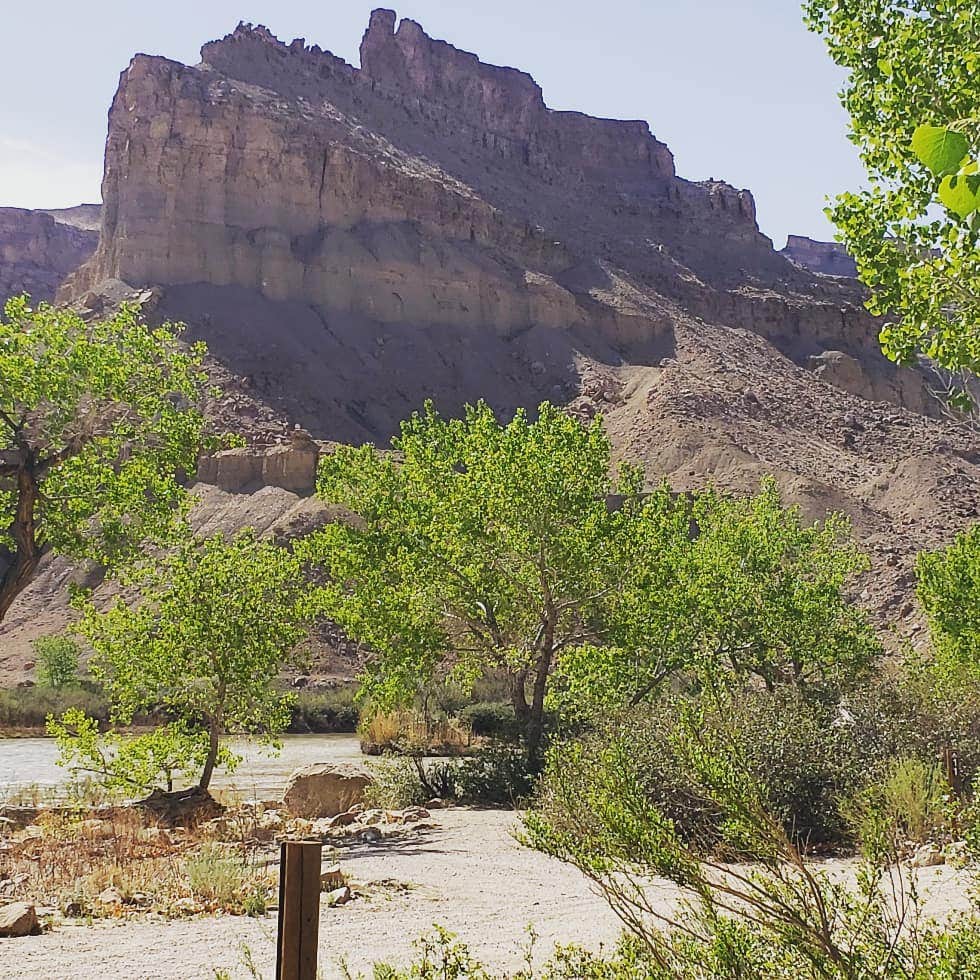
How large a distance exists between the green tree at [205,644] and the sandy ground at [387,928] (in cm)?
532

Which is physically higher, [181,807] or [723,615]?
[723,615]

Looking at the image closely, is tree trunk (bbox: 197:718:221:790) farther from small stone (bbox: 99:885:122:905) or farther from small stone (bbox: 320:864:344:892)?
small stone (bbox: 320:864:344:892)

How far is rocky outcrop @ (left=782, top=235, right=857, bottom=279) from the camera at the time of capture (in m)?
187

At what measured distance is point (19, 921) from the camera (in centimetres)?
857

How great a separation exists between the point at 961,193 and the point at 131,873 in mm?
10981

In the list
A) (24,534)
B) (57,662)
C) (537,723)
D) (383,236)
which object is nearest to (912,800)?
(537,723)

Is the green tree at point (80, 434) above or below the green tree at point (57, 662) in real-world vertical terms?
above

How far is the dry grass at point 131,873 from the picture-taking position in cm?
964

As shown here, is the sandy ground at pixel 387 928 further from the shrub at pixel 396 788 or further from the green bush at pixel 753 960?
the shrub at pixel 396 788

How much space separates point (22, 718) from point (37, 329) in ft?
112

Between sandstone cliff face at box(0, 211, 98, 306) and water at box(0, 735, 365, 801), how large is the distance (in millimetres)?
92255

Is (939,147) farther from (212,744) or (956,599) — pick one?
(956,599)

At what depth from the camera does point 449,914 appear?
9.54 metres

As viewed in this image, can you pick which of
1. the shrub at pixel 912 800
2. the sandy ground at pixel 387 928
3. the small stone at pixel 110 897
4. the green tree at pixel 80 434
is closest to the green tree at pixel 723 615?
the shrub at pixel 912 800
